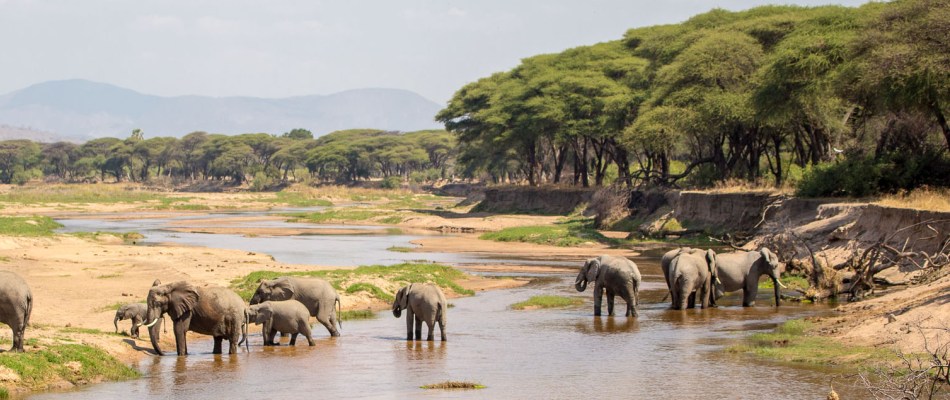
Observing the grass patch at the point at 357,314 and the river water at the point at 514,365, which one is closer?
the river water at the point at 514,365

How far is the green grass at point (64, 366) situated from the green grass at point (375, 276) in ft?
29.6

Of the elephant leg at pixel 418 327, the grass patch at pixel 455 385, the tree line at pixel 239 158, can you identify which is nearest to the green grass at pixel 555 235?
the elephant leg at pixel 418 327

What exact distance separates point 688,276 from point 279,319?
10254mm

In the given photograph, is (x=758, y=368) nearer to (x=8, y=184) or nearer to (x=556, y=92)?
(x=556, y=92)

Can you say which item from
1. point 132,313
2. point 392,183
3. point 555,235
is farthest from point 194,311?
point 392,183

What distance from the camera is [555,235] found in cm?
5459

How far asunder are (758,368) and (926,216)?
42.9ft

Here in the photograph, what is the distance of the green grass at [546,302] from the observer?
92.0ft

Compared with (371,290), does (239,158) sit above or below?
above

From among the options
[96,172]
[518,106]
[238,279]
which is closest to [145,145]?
[96,172]

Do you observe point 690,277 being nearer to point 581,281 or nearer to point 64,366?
point 581,281

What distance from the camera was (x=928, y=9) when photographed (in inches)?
1448

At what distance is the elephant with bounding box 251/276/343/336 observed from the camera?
72.7 ft

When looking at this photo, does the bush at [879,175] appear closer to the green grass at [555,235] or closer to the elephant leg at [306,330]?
→ the green grass at [555,235]
